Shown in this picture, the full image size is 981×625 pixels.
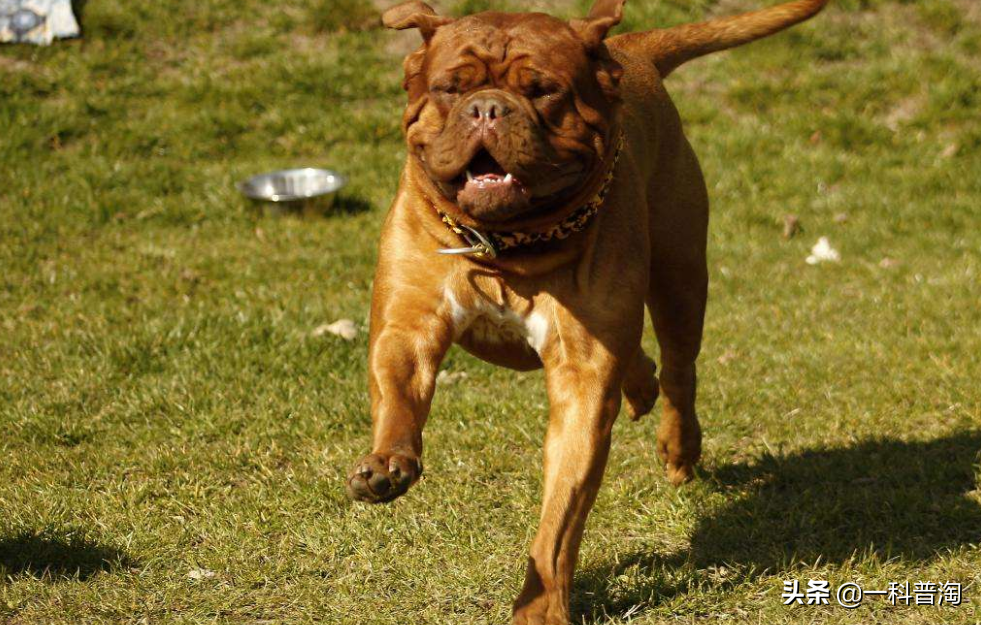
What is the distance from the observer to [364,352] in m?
6.29

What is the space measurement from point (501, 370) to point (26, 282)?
2.81 metres

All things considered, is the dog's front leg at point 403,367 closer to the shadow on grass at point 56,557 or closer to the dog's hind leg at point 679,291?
the dog's hind leg at point 679,291

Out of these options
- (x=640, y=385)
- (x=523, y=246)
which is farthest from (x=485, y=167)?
(x=640, y=385)

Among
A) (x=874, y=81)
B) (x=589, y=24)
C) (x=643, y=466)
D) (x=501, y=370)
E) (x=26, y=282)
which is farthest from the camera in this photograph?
(x=874, y=81)

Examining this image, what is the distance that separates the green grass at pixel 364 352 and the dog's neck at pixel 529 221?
1106 millimetres

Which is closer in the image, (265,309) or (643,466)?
(643,466)

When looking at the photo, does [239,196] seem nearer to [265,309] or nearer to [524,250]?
[265,309]

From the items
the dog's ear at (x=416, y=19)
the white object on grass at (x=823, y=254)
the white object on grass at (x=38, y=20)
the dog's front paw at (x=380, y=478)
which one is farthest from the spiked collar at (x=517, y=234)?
the white object on grass at (x=38, y=20)

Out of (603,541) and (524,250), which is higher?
(524,250)

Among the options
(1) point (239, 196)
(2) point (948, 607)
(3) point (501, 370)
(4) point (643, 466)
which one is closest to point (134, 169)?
(1) point (239, 196)

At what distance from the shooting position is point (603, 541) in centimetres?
458

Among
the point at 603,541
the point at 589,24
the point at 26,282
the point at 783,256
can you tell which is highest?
the point at 589,24

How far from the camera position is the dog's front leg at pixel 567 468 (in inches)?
145

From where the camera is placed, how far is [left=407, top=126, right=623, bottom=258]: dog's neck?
3.74 m
